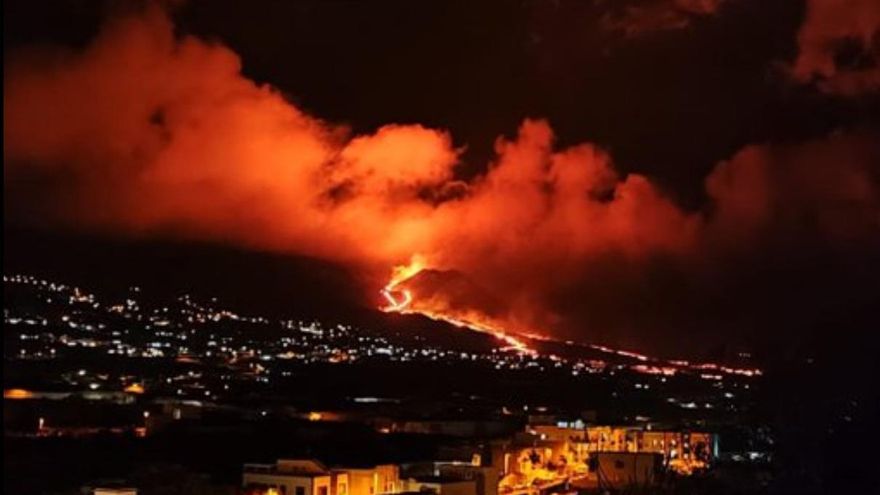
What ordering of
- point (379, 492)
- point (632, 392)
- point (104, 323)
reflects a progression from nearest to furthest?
→ point (379, 492) → point (104, 323) → point (632, 392)

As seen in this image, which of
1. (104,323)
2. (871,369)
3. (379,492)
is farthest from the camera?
(104,323)

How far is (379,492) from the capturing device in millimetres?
15391

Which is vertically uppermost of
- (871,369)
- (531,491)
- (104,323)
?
(104,323)

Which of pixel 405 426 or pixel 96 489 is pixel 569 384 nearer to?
pixel 405 426

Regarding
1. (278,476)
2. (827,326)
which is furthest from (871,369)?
(278,476)

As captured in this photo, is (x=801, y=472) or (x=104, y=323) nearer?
(x=801, y=472)

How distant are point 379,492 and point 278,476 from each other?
1674mm

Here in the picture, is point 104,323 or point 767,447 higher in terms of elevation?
point 104,323

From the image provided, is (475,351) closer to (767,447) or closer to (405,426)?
(405,426)

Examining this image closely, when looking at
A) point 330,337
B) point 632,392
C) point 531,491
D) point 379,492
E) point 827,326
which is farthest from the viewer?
point 330,337

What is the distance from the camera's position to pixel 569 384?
35719 millimetres

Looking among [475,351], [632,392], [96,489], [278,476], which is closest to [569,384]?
[632,392]

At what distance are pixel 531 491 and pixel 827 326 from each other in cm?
1179

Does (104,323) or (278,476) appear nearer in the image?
(278,476)
